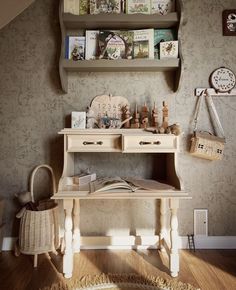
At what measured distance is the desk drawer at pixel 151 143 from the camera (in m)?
1.64

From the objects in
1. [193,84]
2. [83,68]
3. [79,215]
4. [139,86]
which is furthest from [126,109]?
[79,215]

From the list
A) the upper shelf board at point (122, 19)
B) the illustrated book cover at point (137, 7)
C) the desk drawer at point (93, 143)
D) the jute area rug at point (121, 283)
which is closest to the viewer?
the jute area rug at point (121, 283)

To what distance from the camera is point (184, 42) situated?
198 cm

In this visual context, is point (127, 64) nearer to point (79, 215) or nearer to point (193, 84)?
point (193, 84)

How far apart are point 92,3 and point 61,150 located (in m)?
1.05

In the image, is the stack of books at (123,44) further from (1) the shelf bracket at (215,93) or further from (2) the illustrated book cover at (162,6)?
(1) the shelf bracket at (215,93)

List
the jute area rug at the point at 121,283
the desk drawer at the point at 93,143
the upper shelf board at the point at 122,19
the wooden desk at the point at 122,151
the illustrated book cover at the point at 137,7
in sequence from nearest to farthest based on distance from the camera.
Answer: the jute area rug at the point at 121,283, the wooden desk at the point at 122,151, the desk drawer at the point at 93,143, the upper shelf board at the point at 122,19, the illustrated book cover at the point at 137,7

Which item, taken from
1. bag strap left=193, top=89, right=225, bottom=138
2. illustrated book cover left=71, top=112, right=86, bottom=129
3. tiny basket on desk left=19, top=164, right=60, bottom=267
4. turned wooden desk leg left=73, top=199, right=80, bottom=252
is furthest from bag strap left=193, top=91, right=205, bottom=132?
tiny basket on desk left=19, top=164, right=60, bottom=267

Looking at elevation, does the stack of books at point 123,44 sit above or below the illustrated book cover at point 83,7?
below

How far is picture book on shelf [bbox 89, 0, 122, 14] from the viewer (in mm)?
1871

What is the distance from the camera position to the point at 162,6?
74.8 inches

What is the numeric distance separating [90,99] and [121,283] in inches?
47.9

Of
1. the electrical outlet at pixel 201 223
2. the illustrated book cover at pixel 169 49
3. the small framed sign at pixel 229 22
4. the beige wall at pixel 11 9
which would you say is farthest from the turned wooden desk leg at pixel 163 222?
the beige wall at pixel 11 9

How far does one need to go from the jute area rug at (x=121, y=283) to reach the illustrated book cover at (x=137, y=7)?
171cm
